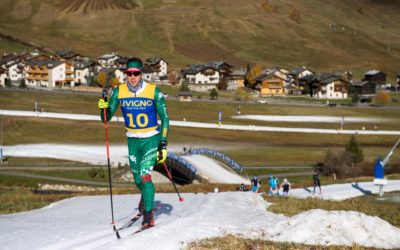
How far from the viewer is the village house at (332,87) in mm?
177750

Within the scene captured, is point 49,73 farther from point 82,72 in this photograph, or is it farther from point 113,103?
point 113,103

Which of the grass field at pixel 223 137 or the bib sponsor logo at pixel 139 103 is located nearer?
the bib sponsor logo at pixel 139 103

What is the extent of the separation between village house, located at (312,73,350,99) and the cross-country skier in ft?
554

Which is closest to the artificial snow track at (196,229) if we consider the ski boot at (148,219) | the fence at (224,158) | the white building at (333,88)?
the ski boot at (148,219)

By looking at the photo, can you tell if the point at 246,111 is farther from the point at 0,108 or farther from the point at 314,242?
the point at 314,242

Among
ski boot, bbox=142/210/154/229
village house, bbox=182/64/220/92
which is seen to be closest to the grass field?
ski boot, bbox=142/210/154/229

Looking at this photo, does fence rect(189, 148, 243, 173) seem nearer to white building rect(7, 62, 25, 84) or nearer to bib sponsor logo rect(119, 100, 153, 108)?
bib sponsor logo rect(119, 100, 153, 108)

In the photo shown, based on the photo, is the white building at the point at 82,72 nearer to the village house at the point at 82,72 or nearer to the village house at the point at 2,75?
the village house at the point at 82,72

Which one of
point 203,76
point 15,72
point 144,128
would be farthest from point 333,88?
point 144,128

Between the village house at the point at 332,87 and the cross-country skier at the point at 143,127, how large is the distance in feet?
554

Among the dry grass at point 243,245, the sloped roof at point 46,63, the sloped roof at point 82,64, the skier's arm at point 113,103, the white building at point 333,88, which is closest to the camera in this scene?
the dry grass at point 243,245

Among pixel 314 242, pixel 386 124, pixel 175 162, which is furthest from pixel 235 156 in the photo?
pixel 314 242

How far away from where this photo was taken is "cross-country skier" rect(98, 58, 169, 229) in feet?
43.9

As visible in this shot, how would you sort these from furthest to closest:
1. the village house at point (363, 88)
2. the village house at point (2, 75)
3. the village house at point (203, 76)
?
the village house at point (203, 76) < the village house at point (2, 75) < the village house at point (363, 88)
